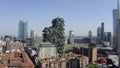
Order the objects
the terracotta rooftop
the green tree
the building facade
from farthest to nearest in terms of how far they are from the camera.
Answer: the green tree → the building facade → the terracotta rooftop

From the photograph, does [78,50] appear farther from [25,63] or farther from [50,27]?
[25,63]

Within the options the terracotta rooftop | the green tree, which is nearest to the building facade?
the green tree

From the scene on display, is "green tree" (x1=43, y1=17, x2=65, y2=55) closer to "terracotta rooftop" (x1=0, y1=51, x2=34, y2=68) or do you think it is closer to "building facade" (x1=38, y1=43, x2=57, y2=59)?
"building facade" (x1=38, y1=43, x2=57, y2=59)

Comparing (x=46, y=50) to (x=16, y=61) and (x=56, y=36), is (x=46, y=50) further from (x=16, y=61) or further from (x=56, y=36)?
(x=16, y=61)

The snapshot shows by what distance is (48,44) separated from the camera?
9106 centimetres

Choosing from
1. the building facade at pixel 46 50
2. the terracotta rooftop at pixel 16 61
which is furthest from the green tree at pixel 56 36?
the terracotta rooftop at pixel 16 61

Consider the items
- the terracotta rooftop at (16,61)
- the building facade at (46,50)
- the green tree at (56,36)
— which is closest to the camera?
the terracotta rooftop at (16,61)

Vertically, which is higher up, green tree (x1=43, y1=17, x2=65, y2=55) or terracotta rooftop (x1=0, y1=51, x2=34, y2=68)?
green tree (x1=43, y1=17, x2=65, y2=55)

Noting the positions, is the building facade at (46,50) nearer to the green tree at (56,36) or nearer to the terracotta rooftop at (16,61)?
the green tree at (56,36)

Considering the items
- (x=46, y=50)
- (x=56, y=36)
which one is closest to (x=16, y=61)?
(x=46, y=50)

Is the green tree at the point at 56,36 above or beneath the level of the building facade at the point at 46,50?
above

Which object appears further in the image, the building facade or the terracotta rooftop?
the building facade

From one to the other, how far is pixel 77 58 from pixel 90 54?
2165cm

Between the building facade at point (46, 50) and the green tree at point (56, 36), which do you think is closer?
the building facade at point (46, 50)
